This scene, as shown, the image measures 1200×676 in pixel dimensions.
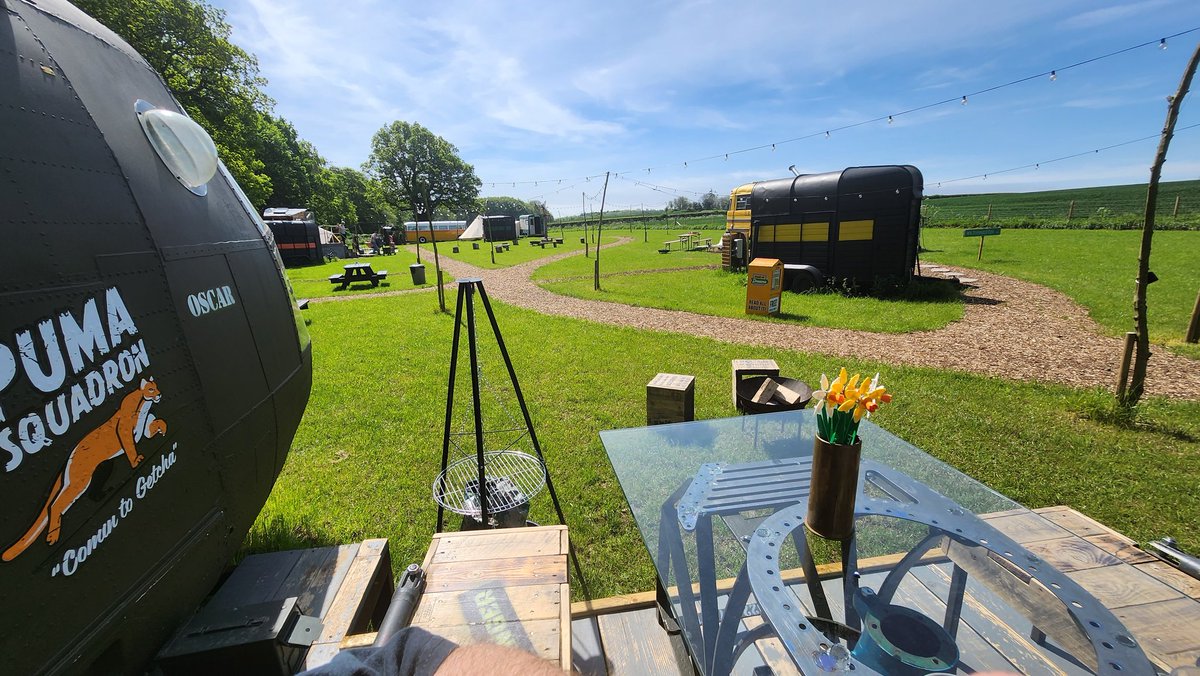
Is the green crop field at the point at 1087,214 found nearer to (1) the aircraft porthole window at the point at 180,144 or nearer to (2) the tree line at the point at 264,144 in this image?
(1) the aircraft porthole window at the point at 180,144

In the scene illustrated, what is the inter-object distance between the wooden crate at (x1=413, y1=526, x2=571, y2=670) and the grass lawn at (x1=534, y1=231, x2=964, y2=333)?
30.1 feet

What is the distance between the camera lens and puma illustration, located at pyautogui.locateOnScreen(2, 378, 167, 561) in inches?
53.1

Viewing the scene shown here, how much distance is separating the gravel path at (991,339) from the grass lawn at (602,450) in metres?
0.71

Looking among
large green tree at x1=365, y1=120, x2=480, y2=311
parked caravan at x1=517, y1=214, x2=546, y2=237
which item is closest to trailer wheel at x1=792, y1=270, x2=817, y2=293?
parked caravan at x1=517, y1=214, x2=546, y2=237

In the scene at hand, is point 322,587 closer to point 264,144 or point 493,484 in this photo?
point 493,484

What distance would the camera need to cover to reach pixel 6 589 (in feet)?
4.13

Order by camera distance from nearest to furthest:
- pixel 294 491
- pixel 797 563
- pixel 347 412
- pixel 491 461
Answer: pixel 797 563 < pixel 294 491 < pixel 491 461 < pixel 347 412

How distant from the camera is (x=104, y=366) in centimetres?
153

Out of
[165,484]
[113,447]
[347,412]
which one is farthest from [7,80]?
[347,412]

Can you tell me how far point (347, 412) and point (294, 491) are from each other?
2072mm

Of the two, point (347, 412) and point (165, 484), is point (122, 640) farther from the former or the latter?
point (347, 412)

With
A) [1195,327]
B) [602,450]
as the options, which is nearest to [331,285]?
[602,450]

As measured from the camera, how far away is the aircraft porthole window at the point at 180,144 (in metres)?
2.04

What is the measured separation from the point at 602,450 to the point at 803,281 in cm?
1127
